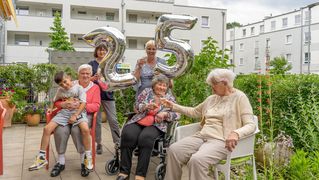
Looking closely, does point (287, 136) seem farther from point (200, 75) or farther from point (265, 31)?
point (265, 31)

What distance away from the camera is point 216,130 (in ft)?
10.3

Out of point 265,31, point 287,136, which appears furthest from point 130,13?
point 287,136

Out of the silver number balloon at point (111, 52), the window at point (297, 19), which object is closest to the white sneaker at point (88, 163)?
the silver number balloon at point (111, 52)

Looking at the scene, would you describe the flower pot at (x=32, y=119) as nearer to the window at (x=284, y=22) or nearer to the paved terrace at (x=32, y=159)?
the paved terrace at (x=32, y=159)

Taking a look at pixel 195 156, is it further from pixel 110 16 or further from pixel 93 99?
pixel 110 16

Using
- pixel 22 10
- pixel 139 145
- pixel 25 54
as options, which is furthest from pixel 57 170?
pixel 22 10

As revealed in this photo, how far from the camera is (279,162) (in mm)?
3789

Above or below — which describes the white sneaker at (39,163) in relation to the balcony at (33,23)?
below

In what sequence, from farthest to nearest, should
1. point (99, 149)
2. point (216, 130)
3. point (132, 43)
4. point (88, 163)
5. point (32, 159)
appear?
point (132, 43)
point (99, 149)
point (32, 159)
point (88, 163)
point (216, 130)

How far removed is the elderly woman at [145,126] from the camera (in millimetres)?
3539

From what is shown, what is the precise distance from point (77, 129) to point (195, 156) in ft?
5.50

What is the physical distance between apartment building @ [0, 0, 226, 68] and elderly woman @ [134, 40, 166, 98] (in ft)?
73.7

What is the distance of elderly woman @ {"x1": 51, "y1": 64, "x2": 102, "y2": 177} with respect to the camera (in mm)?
3900

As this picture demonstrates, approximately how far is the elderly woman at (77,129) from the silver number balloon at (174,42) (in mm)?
987
